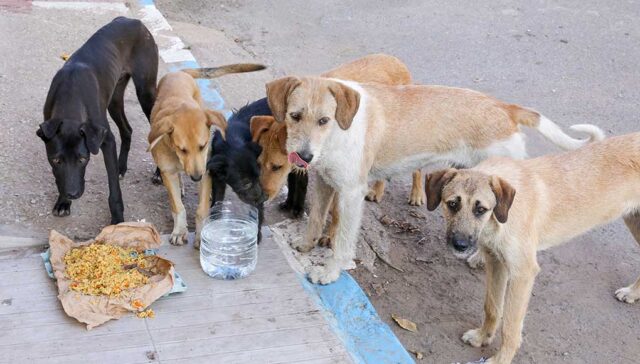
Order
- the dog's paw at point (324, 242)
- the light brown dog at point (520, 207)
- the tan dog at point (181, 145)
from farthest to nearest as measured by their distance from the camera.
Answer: the dog's paw at point (324, 242), the tan dog at point (181, 145), the light brown dog at point (520, 207)

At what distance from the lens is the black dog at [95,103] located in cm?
473

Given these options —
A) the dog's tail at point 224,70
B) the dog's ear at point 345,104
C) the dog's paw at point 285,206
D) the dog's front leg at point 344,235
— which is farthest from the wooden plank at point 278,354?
the dog's tail at point 224,70

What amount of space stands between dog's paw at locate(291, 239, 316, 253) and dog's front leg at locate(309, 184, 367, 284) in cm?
23

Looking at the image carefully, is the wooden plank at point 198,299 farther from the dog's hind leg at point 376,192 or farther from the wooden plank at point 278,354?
the dog's hind leg at point 376,192

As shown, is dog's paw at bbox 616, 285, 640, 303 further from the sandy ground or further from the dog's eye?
the dog's eye

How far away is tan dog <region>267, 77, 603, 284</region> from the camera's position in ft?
16.5

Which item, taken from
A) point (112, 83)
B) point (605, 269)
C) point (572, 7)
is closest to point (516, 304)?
point (605, 269)

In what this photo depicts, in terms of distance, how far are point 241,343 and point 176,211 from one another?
52.9 inches

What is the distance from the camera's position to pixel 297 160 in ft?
15.5

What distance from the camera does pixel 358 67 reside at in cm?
598

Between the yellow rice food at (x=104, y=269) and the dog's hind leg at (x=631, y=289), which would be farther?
the dog's hind leg at (x=631, y=289)

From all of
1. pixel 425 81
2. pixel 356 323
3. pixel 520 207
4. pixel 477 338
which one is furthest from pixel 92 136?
pixel 425 81

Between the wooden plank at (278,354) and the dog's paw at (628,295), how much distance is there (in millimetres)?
2545

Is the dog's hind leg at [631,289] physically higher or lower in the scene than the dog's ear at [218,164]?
lower
